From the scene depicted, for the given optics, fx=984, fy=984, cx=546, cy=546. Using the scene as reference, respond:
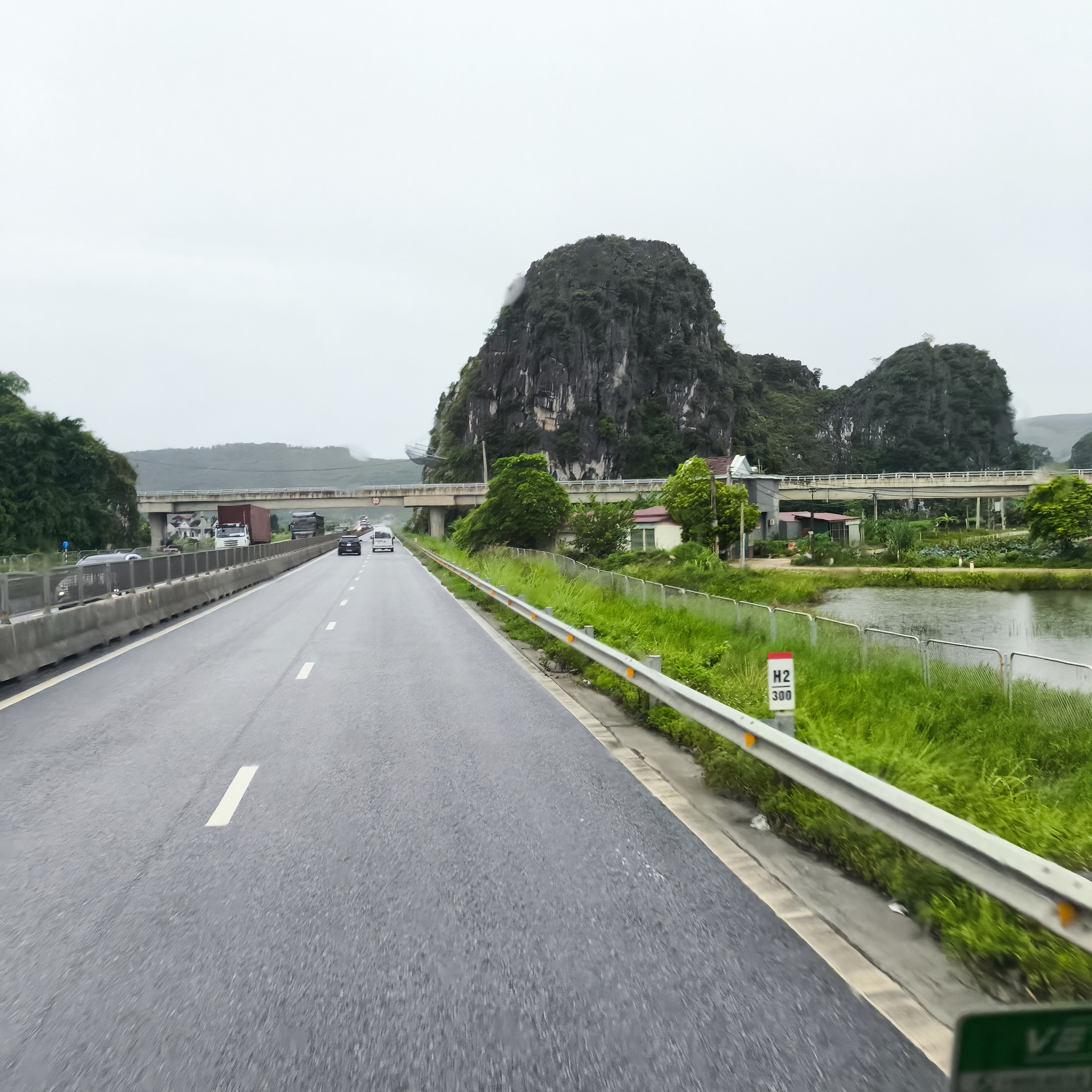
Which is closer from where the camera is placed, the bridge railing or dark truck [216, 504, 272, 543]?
dark truck [216, 504, 272, 543]

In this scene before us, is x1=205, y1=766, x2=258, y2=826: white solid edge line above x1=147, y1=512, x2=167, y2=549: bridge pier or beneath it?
→ above

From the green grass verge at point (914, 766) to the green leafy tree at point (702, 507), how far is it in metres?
54.2

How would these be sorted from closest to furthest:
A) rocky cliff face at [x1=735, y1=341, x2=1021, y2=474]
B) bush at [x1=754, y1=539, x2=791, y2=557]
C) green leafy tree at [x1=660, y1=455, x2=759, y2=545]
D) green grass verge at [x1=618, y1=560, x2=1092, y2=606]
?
green grass verge at [x1=618, y1=560, x2=1092, y2=606] → green leafy tree at [x1=660, y1=455, x2=759, y2=545] → bush at [x1=754, y1=539, x2=791, y2=557] → rocky cliff face at [x1=735, y1=341, x2=1021, y2=474]

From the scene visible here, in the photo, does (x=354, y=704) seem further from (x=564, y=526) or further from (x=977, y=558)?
(x=977, y=558)

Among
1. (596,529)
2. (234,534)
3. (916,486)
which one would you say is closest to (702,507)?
(596,529)

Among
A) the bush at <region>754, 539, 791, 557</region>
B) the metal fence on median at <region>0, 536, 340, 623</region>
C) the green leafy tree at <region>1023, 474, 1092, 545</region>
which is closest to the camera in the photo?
the metal fence on median at <region>0, 536, 340, 623</region>

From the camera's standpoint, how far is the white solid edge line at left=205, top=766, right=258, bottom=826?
619cm

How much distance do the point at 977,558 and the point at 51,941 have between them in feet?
226

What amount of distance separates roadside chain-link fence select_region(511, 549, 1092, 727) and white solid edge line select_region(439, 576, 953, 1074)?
4367 mm

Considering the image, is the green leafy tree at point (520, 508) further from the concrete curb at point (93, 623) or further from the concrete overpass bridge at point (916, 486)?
the concrete overpass bridge at point (916, 486)

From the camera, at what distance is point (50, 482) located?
2549 inches

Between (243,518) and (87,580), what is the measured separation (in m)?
50.7

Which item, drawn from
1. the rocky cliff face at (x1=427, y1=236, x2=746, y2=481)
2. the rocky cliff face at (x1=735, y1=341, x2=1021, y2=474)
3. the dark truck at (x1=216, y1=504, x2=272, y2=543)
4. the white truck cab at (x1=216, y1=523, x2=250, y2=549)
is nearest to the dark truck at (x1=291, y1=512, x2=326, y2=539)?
the dark truck at (x1=216, y1=504, x2=272, y2=543)

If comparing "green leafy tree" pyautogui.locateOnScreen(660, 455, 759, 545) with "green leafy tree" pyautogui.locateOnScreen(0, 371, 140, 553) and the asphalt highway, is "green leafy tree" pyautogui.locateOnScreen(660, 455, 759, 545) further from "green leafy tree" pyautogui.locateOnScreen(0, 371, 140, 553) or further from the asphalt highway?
the asphalt highway
